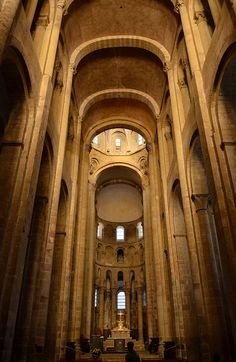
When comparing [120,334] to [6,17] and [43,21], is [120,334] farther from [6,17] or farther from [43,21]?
[6,17]

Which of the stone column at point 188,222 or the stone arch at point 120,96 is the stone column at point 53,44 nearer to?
the stone column at point 188,222

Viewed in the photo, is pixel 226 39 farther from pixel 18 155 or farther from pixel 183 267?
pixel 183 267

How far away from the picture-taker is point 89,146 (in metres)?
20.7

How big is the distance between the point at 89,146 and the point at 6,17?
48.0ft

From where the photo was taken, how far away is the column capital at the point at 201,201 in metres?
10.5

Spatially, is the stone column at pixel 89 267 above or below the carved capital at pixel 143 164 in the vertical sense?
below

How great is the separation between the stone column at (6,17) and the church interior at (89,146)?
0.03m

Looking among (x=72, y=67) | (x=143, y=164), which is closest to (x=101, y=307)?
(x=143, y=164)

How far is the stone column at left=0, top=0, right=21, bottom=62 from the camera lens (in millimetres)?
5898

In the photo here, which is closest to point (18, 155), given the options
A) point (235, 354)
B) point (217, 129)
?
point (217, 129)

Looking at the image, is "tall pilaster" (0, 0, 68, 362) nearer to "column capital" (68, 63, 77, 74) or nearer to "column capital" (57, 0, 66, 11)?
"column capital" (57, 0, 66, 11)

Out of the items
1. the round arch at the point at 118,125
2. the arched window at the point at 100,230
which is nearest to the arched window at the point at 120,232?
the arched window at the point at 100,230

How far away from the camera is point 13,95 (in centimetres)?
860

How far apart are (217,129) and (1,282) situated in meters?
6.49
